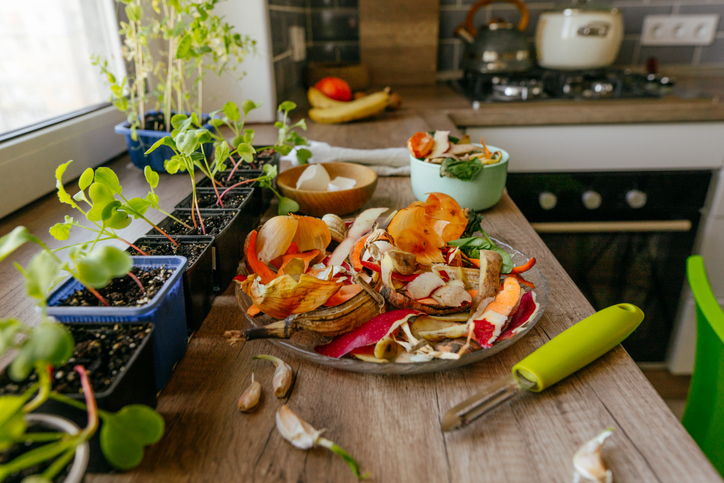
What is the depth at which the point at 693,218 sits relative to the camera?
146 centimetres

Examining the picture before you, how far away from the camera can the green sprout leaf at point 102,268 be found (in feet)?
1.02

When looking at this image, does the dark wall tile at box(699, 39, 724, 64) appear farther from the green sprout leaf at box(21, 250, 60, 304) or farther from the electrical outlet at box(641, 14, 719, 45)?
the green sprout leaf at box(21, 250, 60, 304)

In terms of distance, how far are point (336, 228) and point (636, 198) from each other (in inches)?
44.4

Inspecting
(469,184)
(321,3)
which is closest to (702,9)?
(321,3)

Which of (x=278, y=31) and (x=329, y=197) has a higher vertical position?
(x=278, y=31)

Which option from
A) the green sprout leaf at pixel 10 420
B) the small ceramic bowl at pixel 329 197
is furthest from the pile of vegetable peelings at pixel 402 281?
the green sprout leaf at pixel 10 420

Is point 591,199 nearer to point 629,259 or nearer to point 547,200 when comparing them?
point 547,200

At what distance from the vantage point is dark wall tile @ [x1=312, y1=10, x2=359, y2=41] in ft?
6.70

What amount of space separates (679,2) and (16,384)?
2492mm

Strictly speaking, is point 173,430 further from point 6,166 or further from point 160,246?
point 6,166

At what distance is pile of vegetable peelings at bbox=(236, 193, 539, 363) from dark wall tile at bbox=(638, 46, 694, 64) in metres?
1.95

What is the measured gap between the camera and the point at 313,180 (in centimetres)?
81

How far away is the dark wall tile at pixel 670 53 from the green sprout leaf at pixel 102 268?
7.74 ft

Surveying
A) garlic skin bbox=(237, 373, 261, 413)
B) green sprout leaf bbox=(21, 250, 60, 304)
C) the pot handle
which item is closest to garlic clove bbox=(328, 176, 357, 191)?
garlic skin bbox=(237, 373, 261, 413)
